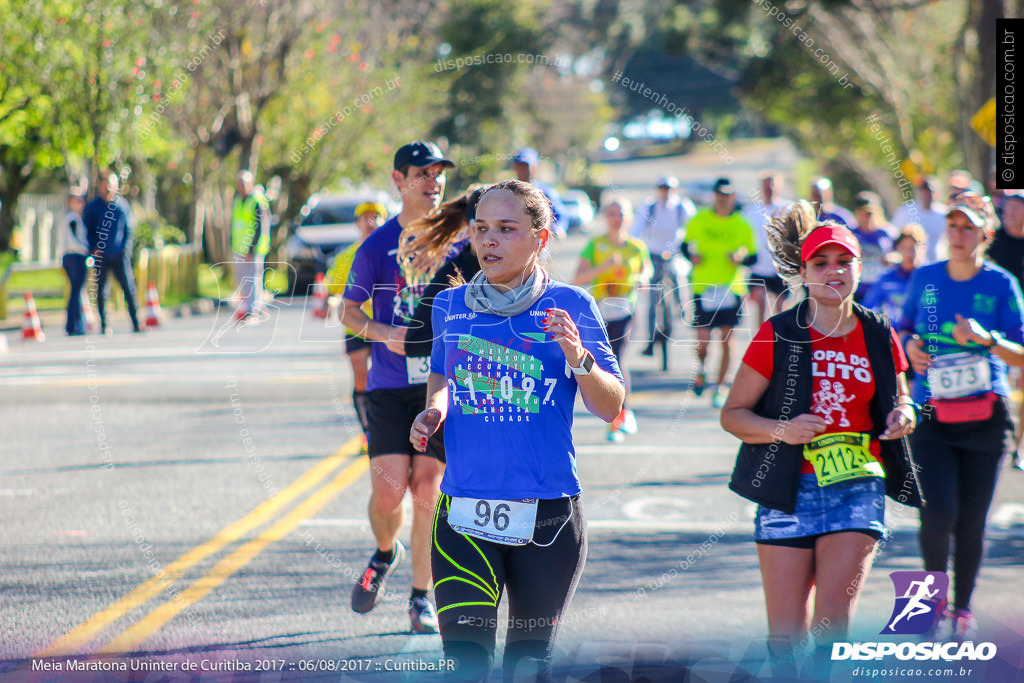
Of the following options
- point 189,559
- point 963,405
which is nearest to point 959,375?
point 963,405

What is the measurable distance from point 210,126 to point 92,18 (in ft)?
24.1

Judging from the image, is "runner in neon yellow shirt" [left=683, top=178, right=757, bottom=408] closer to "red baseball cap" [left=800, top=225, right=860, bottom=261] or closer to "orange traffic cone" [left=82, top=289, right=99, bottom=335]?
"red baseball cap" [left=800, top=225, right=860, bottom=261]

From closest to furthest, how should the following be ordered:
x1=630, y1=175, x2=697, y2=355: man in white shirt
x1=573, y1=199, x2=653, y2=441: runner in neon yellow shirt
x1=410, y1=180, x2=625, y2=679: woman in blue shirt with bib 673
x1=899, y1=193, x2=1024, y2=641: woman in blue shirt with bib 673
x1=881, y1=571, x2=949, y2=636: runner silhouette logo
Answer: x1=410, y1=180, x2=625, y2=679: woman in blue shirt with bib 673
x1=881, y1=571, x2=949, y2=636: runner silhouette logo
x1=899, y1=193, x2=1024, y2=641: woman in blue shirt with bib 673
x1=573, y1=199, x2=653, y2=441: runner in neon yellow shirt
x1=630, y1=175, x2=697, y2=355: man in white shirt

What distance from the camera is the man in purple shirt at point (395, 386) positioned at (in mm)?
5258

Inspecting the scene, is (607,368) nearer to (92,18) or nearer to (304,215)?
(92,18)

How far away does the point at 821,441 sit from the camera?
13.2 ft

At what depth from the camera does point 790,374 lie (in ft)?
13.4

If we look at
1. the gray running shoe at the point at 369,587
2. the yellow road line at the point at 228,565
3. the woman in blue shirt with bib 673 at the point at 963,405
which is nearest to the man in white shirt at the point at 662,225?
the yellow road line at the point at 228,565

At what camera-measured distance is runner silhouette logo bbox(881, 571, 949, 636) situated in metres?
4.61

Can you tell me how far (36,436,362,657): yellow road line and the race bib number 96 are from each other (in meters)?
2.19

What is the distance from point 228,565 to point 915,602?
348cm

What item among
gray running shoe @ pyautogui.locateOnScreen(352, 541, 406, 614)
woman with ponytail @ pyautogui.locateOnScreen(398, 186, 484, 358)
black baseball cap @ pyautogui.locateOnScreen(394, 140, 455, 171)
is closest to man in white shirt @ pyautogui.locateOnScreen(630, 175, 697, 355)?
black baseball cap @ pyautogui.locateOnScreen(394, 140, 455, 171)

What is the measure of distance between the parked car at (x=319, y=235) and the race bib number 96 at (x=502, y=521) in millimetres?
18515

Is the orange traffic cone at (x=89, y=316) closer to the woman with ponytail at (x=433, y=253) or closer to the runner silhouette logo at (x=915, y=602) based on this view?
the woman with ponytail at (x=433, y=253)
